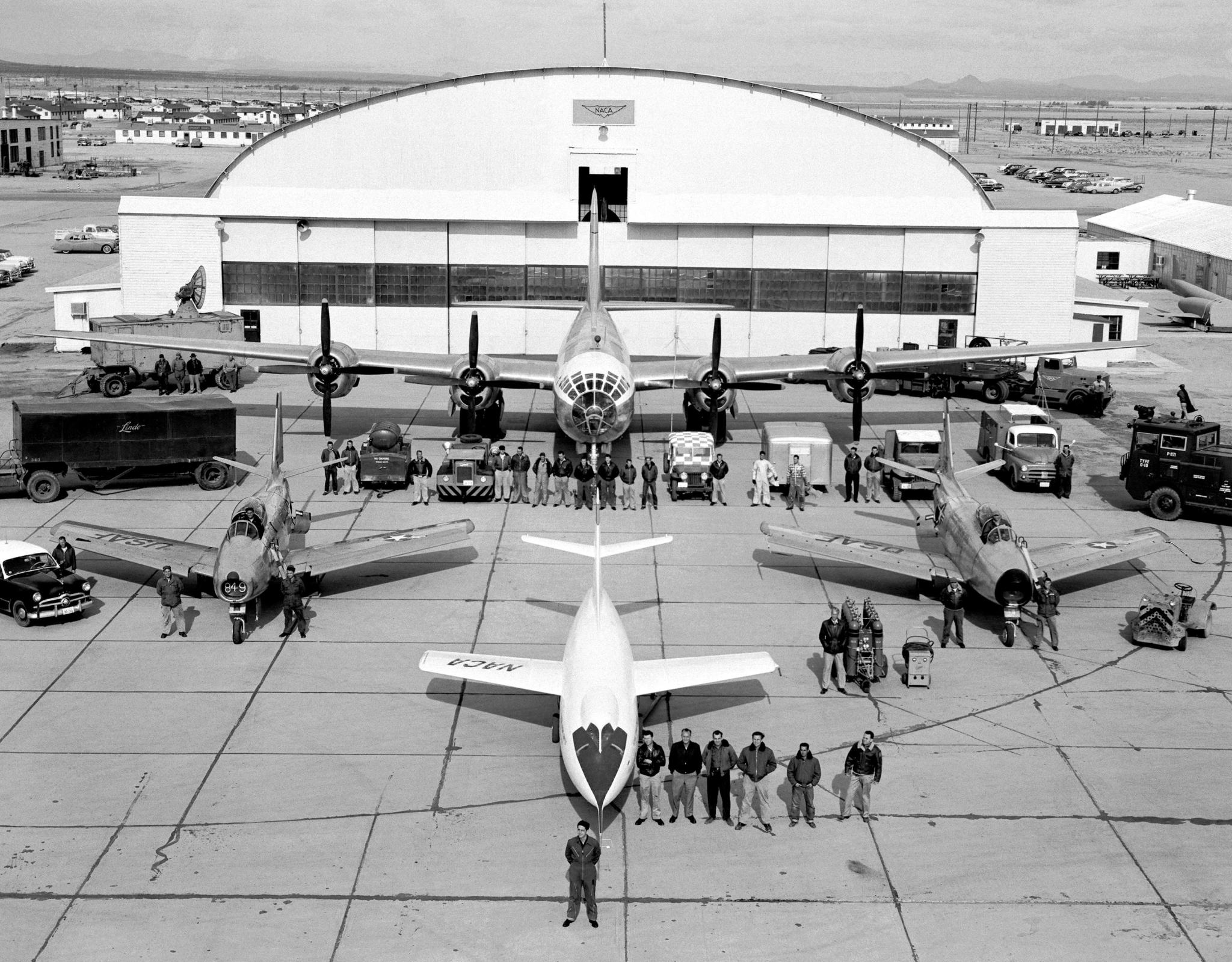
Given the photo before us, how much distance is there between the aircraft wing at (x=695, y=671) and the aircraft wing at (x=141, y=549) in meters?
11.5

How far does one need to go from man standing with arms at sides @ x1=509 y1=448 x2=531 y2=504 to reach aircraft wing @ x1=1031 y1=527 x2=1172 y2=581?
15393 mm

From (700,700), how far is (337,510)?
1693cm

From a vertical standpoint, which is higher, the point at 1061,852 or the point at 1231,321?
the point at 1231,321

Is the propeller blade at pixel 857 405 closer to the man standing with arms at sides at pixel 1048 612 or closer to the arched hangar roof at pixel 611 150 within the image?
the man standing with arms at sides at pixel 1048 612

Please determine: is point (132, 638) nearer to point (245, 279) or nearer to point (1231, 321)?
point (245, 279)

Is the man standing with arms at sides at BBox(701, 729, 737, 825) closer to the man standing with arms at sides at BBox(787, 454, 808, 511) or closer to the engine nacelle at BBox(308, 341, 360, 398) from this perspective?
the man standing with arms at sides at BBox(787, 454, 808, 511)

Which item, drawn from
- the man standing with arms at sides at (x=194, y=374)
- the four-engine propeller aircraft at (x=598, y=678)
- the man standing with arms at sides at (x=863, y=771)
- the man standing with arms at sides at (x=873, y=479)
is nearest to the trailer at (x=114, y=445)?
the man standing with arms at sides at (x=194, y=374)

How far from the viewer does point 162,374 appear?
181 feet

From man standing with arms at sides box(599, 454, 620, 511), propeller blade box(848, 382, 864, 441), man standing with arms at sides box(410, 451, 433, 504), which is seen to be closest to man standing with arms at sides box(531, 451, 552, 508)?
man standing with arms at sides box(599, 454, 620, 511)

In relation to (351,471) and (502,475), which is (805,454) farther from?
(351,471)

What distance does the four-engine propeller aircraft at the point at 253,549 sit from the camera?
98.6ft

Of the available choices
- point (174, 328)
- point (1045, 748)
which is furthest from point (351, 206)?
point (1045, 748)

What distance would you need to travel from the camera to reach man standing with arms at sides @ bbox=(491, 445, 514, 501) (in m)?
42.2

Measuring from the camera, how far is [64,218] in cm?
11856
